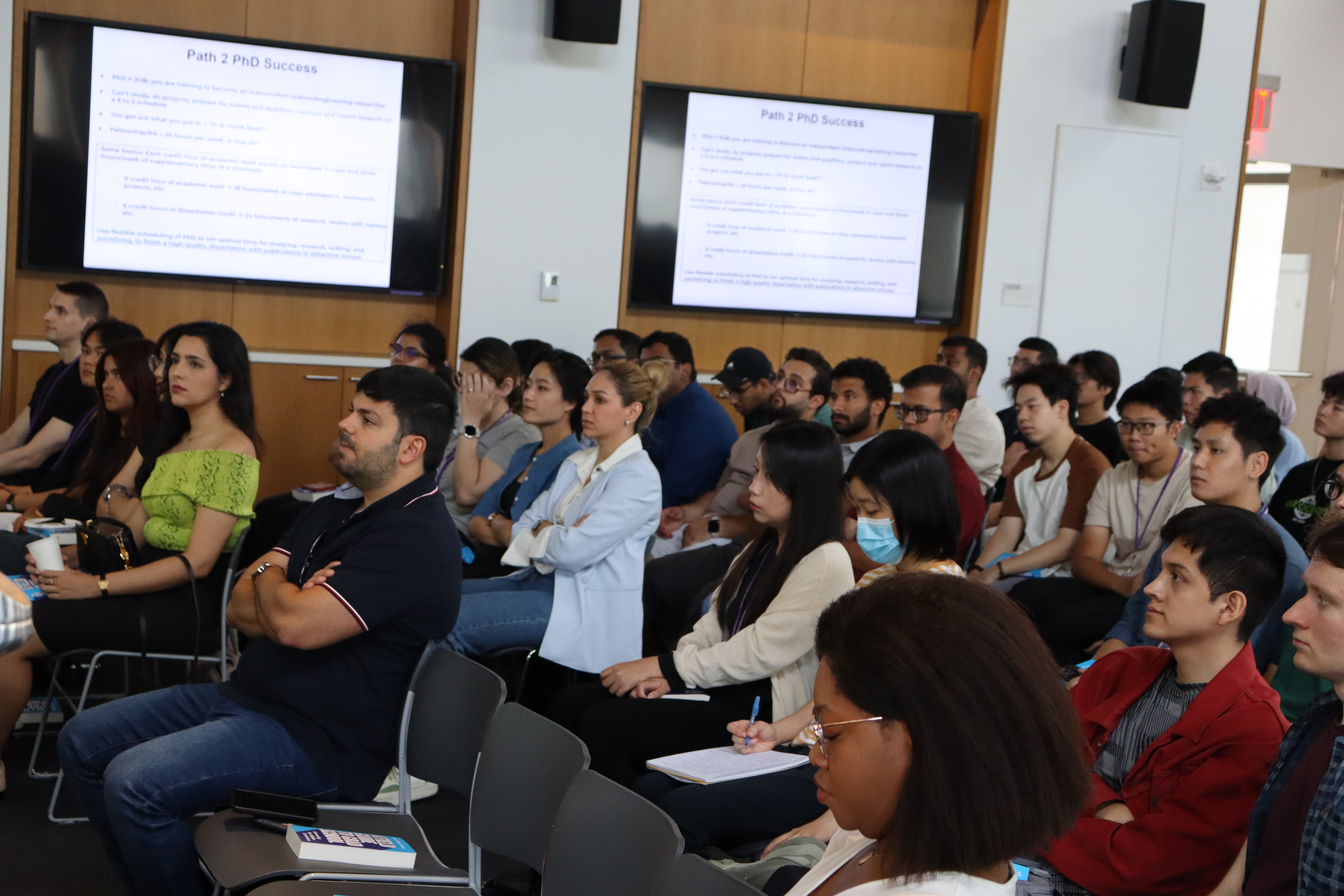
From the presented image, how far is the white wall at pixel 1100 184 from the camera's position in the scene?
23.3ft

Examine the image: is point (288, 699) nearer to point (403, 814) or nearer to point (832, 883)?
point (403, 814)

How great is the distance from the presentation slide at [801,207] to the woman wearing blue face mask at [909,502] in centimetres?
406

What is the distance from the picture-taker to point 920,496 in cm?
283

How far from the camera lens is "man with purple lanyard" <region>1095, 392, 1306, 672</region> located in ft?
10.7

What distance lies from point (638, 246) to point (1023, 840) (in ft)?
18.9

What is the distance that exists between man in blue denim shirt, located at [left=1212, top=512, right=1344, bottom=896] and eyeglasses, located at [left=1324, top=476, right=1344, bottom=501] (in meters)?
1.46

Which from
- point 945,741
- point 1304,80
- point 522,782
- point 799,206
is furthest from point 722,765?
point 1304,80

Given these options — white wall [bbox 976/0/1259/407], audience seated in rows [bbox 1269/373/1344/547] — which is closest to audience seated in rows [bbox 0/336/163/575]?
audience seated in rows [bbox 1269/373/1344/547]

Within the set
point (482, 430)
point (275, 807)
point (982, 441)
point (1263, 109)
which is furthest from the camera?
point (1263, 109)

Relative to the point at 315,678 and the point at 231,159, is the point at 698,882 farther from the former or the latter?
the point at 231,159

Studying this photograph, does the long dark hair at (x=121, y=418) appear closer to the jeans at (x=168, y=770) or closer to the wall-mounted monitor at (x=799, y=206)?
the jeans at (x=168, y=770)

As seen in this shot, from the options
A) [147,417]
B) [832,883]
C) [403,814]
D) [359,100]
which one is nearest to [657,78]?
[359,100]

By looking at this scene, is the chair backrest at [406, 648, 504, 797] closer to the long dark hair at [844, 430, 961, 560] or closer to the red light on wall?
the long dark hair at [844, 430, 961, 560]

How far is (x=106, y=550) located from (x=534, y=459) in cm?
157
